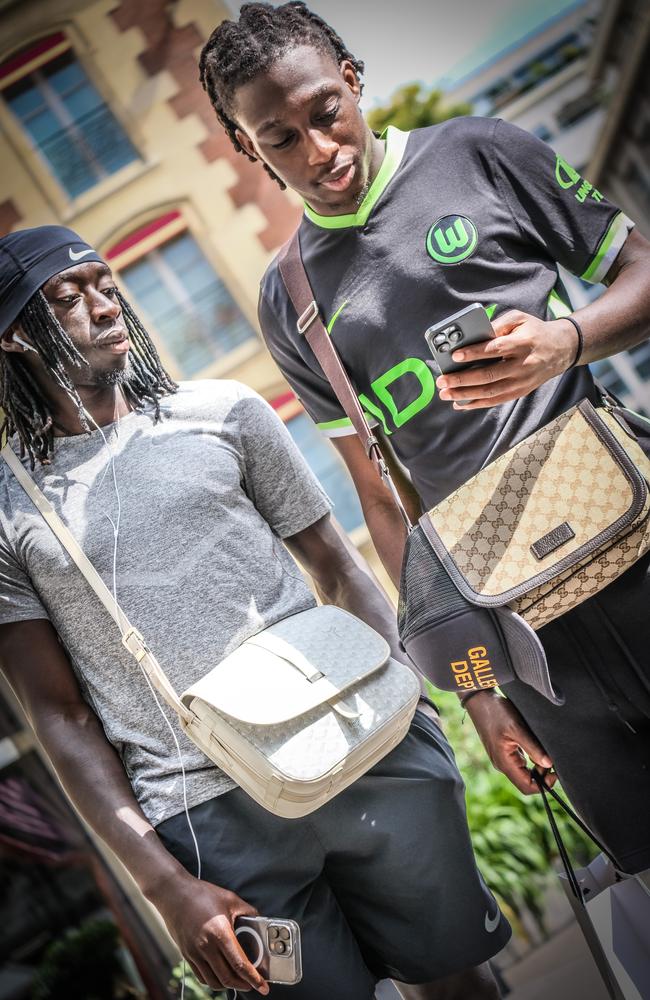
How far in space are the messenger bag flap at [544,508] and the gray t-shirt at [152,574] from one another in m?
0.46

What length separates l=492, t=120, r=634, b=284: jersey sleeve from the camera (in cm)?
173

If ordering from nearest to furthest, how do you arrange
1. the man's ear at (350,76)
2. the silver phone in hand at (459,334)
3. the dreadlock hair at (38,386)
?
1. the silver phone in hand at (459,334)
2. the man's ear at (350,76)
3. the dreadlock hair at (38,386)

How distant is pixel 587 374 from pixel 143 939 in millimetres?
5058

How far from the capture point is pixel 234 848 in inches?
69.7

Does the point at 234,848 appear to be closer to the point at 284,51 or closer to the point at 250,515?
the point at 250,515

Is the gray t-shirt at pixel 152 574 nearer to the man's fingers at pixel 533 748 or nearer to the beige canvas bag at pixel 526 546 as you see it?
the beige canvas bag at pixel 526 546

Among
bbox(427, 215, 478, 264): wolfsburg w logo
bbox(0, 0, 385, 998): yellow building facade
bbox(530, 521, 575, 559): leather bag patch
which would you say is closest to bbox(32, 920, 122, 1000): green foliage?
bbox(0, 0, 385, 998): yellow building facade

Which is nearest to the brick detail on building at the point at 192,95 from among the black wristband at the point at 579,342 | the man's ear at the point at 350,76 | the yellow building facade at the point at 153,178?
the yellow building facade at the point at 153,178

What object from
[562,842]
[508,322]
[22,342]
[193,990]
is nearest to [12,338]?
[22,342]

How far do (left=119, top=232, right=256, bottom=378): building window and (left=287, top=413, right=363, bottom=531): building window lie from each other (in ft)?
1.76

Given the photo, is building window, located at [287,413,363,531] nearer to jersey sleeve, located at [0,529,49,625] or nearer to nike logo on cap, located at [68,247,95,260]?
nike logo on cap, located at [68,247,95,260]

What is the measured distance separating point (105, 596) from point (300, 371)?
0.71 m

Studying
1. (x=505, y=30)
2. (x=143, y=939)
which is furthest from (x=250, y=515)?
(x=143, y=939)

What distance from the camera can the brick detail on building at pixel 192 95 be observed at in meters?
3.92
